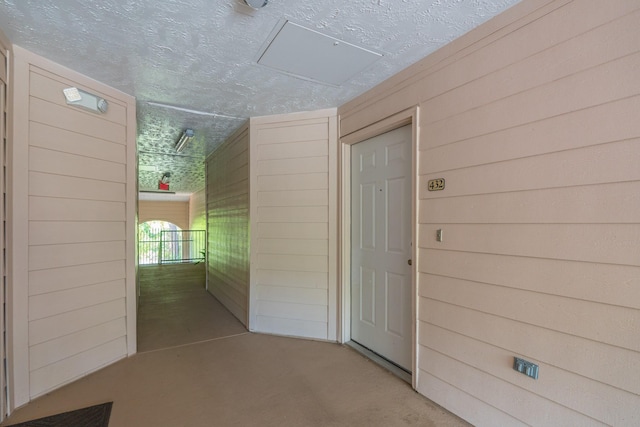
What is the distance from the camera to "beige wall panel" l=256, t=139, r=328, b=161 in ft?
10.6

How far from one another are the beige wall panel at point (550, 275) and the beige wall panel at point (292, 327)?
165 centimetres

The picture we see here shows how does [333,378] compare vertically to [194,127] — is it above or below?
below

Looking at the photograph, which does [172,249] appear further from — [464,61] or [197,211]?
[464,61]

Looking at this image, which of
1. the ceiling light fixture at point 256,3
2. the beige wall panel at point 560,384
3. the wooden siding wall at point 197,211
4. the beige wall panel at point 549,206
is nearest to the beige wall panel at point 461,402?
the beige wall panel at point 560,384

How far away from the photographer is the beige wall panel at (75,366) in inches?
85.3

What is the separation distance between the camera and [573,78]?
4.66ft

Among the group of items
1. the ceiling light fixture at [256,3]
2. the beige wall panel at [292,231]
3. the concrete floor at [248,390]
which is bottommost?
the concrete floor at [248,390]

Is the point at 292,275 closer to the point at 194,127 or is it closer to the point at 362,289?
the point at 362,289

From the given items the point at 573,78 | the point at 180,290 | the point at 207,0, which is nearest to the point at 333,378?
the point at 573,78

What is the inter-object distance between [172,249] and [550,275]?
999cm

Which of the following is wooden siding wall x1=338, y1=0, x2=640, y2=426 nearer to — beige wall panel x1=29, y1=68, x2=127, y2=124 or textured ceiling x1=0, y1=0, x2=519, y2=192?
textured ceiling x1=0, y1=0, x2=519, y2=192

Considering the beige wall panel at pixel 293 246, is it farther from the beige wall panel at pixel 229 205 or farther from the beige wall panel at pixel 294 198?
the beige wall panel at pixel 229 205

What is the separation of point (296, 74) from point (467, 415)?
8.97 feet

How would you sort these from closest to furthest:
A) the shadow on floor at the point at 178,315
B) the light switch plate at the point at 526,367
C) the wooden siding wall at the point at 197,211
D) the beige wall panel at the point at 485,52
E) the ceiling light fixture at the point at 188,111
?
the beige wall panel at the point at 485,52 < the light switch plate at the point at 526,367 < the ceiling light fixture at the point at 188,111 < the shadow on floor at the point at 178,315 < the wooden siding wall at the point at 197,211
